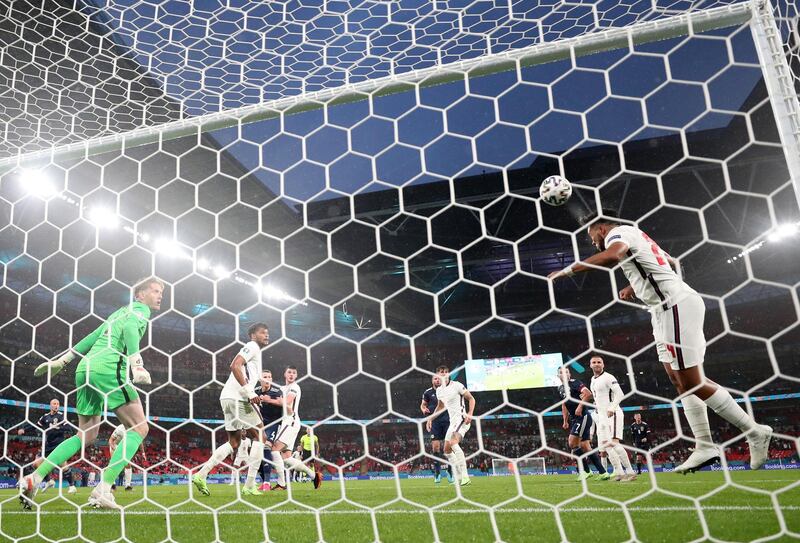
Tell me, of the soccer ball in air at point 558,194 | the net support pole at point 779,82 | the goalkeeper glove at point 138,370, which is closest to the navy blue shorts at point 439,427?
the soccer ball in air at point 558,194

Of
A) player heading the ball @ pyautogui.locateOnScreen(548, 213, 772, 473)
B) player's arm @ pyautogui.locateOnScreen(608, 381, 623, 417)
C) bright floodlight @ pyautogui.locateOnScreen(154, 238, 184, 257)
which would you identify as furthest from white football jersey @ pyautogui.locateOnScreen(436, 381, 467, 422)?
player heading the ball @ pyautogui.locateOnScreen(548, 213, 772, 473)

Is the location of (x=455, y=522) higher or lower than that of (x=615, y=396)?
higher

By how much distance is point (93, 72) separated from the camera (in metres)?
5.24

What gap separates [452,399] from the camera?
7332 mm

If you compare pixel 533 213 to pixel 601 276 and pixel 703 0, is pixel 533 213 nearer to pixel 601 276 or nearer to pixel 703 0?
pixel 601 276

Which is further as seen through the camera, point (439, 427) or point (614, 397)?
point (439, 427)

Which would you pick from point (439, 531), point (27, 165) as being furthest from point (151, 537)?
point (27, 165)

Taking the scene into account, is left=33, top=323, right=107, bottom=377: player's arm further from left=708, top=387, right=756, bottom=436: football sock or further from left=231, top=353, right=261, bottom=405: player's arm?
left=708, top=387, right=756, bottom=436: football sock

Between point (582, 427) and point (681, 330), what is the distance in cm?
504

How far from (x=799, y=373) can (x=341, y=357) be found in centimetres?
1868

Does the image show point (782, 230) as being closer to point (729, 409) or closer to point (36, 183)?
Answer: point (729, 409)

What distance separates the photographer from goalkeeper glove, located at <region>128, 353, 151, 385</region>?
9.61 ft

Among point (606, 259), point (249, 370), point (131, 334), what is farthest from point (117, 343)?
point (606, 259)

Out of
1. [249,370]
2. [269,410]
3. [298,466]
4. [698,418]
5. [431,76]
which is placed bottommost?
[269,410]
